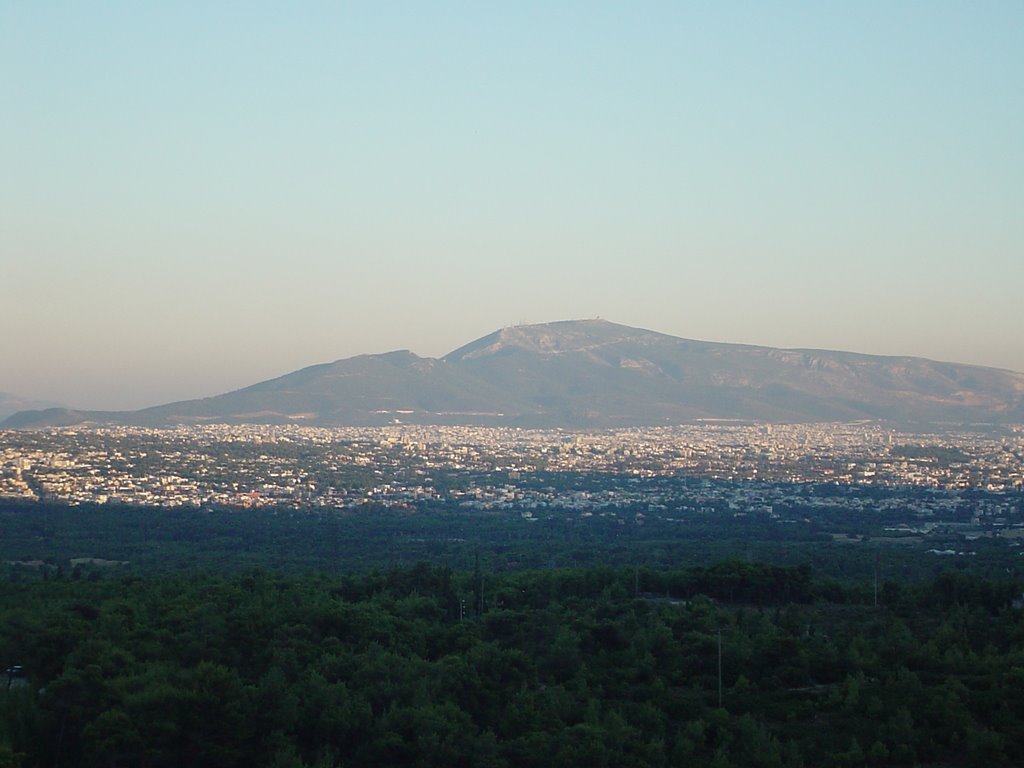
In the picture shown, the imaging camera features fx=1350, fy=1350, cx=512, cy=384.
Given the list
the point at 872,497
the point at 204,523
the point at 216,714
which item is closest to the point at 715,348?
the point at 872,497

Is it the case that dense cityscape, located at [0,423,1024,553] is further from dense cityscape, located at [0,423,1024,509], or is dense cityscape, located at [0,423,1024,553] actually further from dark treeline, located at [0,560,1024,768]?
dark treeline, located at [0,560,1024,768]

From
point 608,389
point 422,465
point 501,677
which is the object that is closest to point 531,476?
point 422,465

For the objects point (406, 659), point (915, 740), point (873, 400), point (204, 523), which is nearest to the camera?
point (915, 740)

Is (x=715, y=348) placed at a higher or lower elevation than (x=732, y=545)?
higher

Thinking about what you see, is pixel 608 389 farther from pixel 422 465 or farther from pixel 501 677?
pixel 501 677

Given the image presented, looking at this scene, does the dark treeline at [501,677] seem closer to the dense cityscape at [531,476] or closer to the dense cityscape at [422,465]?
the dense cityscape at [531,476]

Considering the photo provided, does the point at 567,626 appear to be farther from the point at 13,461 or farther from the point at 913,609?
the point at 13,461

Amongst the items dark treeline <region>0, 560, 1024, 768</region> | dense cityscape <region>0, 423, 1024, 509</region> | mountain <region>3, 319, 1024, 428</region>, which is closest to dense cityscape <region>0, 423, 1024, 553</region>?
dense cityscape <region>0, 423, 1024, 509</region>
